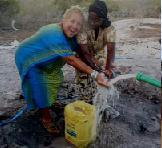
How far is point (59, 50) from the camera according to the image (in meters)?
3.53

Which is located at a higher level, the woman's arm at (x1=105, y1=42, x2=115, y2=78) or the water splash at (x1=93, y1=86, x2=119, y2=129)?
the woman's arm at (x1=105, y1=42, x2=115, y2=78)

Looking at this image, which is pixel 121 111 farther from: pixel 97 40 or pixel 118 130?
pixel 97 40

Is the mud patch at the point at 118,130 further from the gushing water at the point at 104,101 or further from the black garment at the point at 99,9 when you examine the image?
the black garment at the point at 99,9

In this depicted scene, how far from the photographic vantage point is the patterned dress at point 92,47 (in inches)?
159

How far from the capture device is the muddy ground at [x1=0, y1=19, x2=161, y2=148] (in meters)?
3.93

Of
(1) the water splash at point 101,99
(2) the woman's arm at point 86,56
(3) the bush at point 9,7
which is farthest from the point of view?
(3) the bush at point 9,7

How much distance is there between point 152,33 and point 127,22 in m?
0.98

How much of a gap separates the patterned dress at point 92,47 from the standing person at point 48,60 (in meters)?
0.16

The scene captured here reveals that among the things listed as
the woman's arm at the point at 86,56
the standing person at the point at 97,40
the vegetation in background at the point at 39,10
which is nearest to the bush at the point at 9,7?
the vegetation in background at the point at 39,10

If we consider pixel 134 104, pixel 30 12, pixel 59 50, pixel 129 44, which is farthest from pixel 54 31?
pixel 30 12

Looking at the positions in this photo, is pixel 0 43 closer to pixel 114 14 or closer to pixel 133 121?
pixel 114 14

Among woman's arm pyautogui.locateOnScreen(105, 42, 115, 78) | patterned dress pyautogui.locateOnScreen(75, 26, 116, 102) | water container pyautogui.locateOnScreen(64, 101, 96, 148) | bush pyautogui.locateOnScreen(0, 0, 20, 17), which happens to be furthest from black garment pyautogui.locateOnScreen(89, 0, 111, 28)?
bush pyautogui.locateOnScreen(0, 0, 20, 17)

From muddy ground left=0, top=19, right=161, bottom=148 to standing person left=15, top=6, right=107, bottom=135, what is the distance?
226mm

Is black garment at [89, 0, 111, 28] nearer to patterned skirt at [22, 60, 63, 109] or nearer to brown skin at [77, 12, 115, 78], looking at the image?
brown skin at [77, 12, 115, 78]
